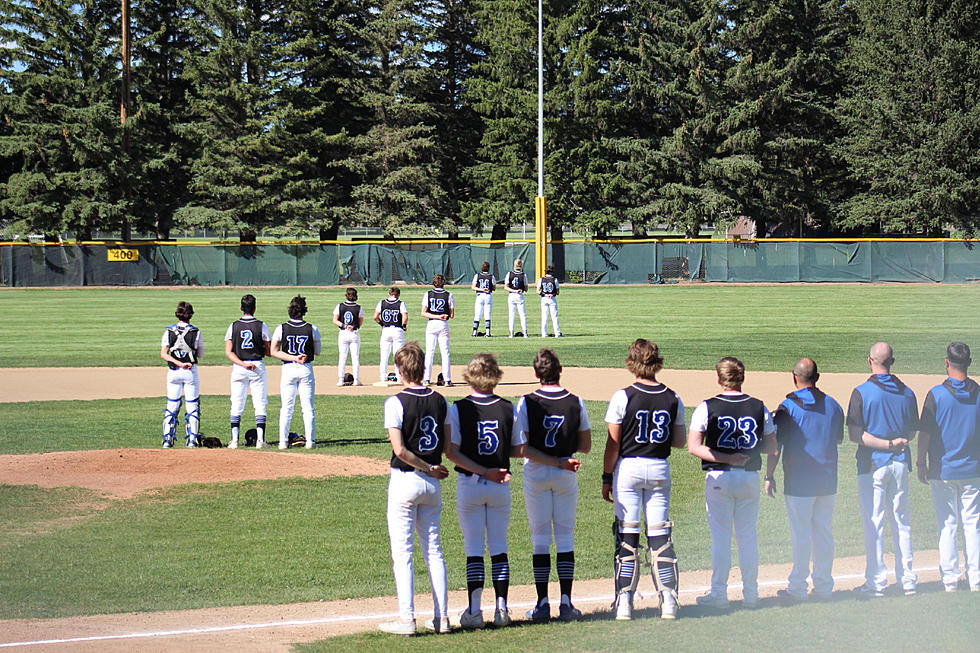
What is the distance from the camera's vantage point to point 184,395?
45.1ft

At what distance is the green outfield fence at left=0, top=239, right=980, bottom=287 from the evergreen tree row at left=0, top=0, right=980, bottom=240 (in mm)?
3772

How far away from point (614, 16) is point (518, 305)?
38160 millimetres

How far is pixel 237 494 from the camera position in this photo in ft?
36.9

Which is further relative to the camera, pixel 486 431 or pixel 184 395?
pixel 184 395

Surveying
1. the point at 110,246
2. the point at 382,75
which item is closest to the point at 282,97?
the point at 382,75

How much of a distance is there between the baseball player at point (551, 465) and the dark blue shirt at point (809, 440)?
4.89 ft

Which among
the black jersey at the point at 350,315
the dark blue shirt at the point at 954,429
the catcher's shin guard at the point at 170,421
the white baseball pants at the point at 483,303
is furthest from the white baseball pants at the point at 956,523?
the white baseball pants at the point at 483,303

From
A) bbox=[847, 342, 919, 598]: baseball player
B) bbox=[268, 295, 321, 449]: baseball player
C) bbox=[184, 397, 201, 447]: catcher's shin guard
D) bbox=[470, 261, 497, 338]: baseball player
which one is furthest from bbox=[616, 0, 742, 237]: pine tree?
bbox=[847, 342, 919, 598]: baseball player

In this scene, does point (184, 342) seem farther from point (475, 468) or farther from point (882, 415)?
point (882, 415)

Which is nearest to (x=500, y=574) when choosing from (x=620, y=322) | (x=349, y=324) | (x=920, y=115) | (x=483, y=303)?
(x=349, y=324)

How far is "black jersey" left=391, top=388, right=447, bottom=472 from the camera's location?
6.73 m

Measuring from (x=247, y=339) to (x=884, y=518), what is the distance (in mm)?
8348

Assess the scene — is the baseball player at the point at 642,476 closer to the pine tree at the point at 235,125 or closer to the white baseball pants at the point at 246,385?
the white baseball pants at the point at 246,385

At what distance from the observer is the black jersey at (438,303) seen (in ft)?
62.8
